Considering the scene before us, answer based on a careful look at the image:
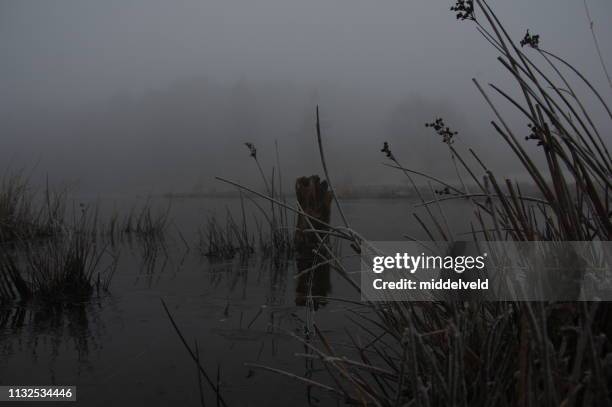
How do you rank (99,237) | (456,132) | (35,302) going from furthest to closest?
(99,237), (35,302), (456,132)

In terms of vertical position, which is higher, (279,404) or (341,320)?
(341,320)

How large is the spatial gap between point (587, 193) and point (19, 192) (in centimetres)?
730

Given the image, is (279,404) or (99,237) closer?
(279,404)

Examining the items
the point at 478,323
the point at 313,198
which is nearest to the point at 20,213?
the point at 313,198

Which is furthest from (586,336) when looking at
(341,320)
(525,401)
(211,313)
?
(211,313)

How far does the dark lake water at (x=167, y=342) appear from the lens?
142 cm

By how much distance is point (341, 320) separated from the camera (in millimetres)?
2197

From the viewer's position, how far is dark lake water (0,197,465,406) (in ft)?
4.64

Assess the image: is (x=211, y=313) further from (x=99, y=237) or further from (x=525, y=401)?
(x=99, y=237)
